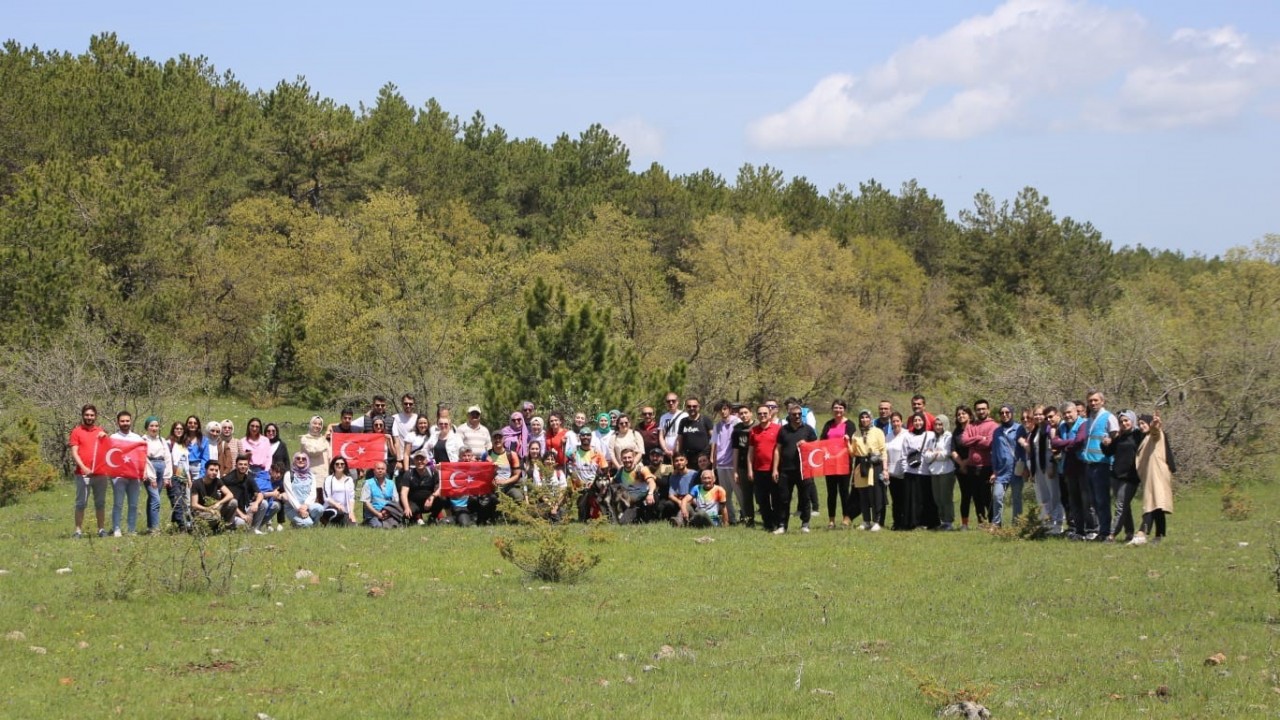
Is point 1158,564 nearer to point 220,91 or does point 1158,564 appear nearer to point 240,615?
point 240,615

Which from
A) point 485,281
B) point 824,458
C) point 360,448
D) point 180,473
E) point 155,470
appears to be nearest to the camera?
point 155,470

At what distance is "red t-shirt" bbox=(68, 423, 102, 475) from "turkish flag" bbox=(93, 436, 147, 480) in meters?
0.07

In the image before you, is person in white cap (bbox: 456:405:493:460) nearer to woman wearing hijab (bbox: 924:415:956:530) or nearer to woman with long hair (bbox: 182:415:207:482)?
woman with long hair (bbox: 182:415:207:482)

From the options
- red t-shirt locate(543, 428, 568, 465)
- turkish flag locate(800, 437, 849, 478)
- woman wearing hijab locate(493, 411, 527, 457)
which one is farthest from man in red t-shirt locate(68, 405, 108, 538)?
turkish flag locate(800, 437, 849, 478)

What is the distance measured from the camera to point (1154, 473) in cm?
1748

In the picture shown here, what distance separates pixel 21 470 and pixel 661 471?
50.4ft

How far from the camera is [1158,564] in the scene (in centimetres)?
1558

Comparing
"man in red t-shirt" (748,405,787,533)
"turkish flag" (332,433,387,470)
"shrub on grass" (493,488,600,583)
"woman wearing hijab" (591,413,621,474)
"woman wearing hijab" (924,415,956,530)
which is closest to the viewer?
"shrub on grass" (493,488,600,583)

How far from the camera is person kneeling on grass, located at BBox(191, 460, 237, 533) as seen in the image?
18312 millimetres

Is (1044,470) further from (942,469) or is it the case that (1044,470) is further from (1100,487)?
(942,469)

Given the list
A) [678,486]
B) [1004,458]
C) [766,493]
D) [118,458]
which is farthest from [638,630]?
[1004,458]

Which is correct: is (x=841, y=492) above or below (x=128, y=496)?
below

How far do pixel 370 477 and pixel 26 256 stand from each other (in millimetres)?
23071

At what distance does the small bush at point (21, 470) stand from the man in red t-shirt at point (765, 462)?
1681 centimetres
